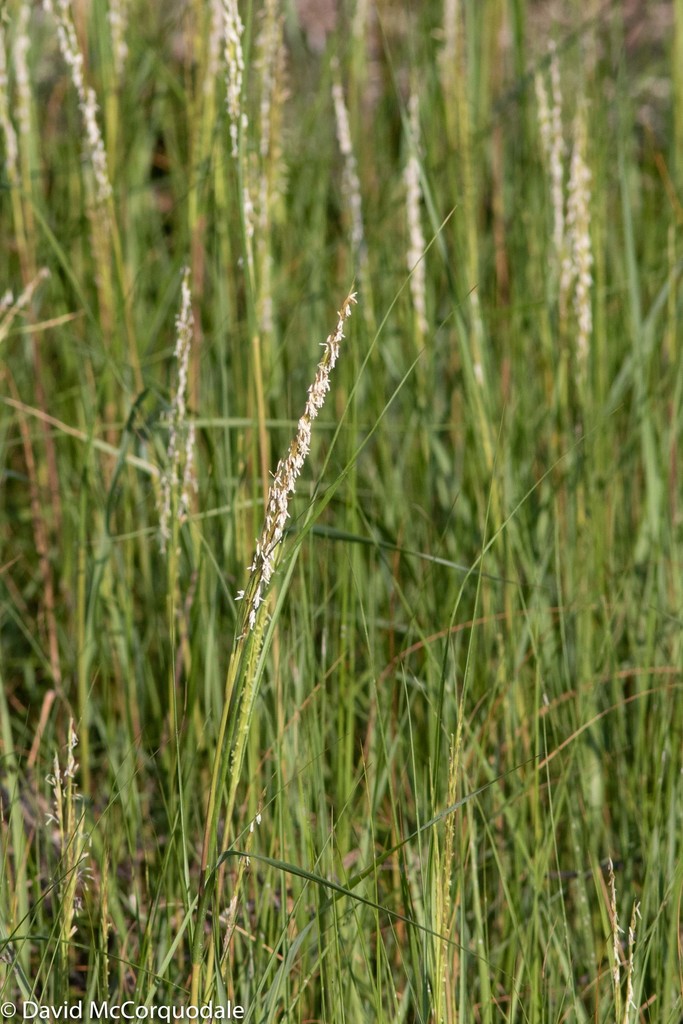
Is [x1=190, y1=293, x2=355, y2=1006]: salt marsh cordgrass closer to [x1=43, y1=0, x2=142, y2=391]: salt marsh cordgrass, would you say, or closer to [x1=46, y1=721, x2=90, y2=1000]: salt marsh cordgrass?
[x1=46, y1=721, x2=90, y2=1000]: salt marsh cordgrass

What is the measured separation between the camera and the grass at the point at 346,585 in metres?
1.09

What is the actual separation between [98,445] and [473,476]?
582mm

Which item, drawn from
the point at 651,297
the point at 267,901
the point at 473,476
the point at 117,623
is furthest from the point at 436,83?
the point at 267,901

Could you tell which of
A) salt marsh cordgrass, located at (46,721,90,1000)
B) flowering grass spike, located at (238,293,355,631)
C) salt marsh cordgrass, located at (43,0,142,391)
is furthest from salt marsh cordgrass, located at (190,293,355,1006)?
salt marsh cordgrass, located at (43,0,142,391)

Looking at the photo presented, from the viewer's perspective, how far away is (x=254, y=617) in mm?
805

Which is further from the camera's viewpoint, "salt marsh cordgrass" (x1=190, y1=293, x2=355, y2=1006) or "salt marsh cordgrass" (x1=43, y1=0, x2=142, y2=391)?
"salt marsh cordgrass" (x1=43, y1=0, x2=142, y2=391)

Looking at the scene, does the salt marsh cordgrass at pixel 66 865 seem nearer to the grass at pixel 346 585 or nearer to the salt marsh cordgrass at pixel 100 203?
the grass at pixel 346 585

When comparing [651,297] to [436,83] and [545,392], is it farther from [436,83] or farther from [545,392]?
[436,83]

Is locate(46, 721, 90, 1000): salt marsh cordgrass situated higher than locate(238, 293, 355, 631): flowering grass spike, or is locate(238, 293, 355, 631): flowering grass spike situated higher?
locate(238, 293, 355, 631): flowering grass spike

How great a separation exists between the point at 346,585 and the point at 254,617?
501mm

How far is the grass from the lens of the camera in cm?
109

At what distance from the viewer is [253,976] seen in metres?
1.11

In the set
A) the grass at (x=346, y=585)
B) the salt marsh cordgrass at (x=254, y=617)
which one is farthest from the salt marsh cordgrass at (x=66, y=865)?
the salt marsh cordgrass at (x=254, y=617)

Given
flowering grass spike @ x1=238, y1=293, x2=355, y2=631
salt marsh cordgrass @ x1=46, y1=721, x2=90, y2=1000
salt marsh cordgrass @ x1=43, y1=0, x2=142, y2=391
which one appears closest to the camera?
flowering grass spike @ x1=238, y1=293, x2=355, y2=631
